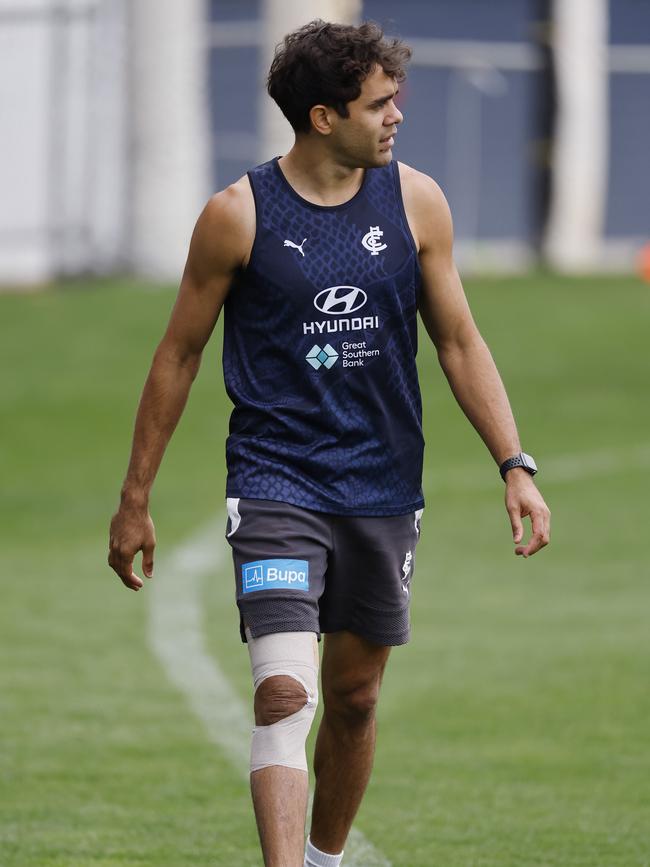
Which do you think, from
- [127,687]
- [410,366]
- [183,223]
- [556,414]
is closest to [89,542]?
[127,687]

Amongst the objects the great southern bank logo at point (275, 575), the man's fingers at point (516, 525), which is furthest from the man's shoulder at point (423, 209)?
the great southern bank logo at point (275, 575)

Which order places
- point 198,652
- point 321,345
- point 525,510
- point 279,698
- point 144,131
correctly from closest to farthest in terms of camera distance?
point 279,698, point 321,345, point 525,510, point 198,652, point 144,131

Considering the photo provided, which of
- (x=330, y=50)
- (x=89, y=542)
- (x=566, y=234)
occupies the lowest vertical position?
(x=566, y=234)

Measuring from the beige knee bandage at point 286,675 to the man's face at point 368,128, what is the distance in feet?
3.99

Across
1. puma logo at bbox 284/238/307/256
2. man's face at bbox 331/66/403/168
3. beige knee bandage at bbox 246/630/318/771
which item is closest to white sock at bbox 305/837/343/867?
beige knee bandage at bbox 246/630/318/771

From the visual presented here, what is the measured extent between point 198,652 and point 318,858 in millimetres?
4165

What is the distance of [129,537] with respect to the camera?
5.22m

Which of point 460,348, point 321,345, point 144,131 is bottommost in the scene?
point 144,131

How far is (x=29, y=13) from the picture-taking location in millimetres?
23406

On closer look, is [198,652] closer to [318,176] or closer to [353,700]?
[353,700]

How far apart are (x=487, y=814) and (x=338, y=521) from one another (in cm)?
178

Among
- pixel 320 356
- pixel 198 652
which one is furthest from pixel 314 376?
pixel 198 652

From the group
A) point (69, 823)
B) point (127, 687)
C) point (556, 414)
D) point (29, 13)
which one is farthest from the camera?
point (29, 13)

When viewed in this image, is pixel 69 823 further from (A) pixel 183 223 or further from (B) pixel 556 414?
(A) pixel 183 223
